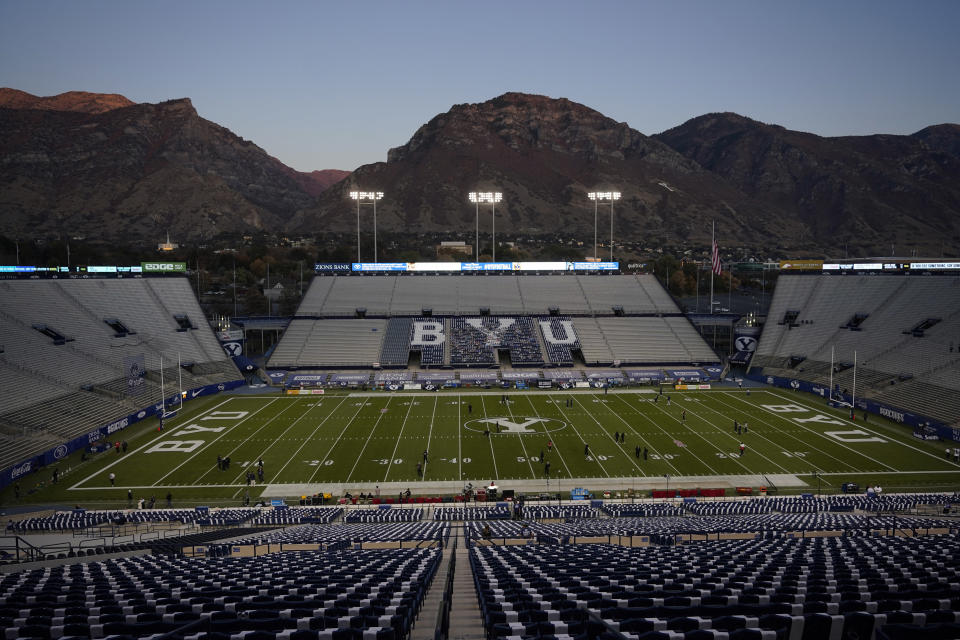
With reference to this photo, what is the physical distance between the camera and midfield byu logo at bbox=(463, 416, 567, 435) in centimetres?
3800

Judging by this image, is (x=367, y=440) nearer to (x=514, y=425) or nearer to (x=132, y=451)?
(x=514, y=425)

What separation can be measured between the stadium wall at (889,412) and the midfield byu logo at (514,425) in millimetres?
22110

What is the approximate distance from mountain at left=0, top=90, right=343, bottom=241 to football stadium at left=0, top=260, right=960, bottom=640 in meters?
93.5

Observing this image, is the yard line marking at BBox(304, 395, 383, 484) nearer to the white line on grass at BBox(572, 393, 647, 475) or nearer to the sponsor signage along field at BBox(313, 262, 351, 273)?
the white line on grass at BBox(572, 393, 647, 475)

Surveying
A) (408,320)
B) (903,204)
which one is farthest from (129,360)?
(903,204)

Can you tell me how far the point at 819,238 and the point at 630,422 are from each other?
557 ft

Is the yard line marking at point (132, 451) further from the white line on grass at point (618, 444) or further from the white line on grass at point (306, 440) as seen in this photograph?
the white line on grass at point (618, 444)

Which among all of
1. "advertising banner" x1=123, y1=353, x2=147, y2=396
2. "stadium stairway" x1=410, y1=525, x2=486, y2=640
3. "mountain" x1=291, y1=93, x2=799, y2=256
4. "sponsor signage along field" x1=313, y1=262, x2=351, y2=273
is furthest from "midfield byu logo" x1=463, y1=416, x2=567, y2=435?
"mountain" x1=291, y1=93, x2=799, y2=256

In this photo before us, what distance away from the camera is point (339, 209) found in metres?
173

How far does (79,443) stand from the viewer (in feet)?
111

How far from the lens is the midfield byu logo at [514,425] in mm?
38000

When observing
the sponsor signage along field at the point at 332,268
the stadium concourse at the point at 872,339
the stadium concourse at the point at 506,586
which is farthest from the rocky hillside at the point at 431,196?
the stadium concourse at the point at 506,586

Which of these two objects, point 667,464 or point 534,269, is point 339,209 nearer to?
A: point 534,269

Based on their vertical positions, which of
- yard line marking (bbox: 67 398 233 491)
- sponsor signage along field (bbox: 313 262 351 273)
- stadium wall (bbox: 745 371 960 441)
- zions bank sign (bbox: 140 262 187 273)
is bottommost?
yard line marking (bbox: 67 398 233 491)
